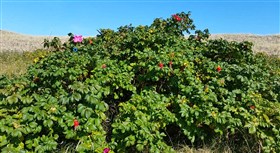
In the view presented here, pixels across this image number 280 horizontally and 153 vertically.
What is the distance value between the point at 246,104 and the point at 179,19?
2.36m

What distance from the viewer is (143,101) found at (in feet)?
12.3

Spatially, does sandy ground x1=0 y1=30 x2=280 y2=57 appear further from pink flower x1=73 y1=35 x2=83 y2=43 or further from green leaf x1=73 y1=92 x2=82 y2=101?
green leaf x1=73 y1=92 x2=82 y2=101

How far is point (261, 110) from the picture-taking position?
391 centimetres

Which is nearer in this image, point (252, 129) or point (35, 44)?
point (252, 129)

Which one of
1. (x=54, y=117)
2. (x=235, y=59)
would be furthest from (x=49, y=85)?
(x=235, y=59)

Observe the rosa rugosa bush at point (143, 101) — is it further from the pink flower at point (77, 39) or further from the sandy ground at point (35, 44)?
the sandy ground at point (35, 44)

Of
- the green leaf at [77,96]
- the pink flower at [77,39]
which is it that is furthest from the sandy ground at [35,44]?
the green leaf at [77,96]

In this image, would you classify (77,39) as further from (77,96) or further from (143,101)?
(77,96)

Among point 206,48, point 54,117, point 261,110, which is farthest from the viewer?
point 206,48

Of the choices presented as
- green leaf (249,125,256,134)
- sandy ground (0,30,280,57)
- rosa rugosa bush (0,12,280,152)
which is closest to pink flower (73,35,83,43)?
rosa rugosa bush (0,12,280,152)

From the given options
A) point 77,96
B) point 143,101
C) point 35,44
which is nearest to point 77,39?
point 143,101

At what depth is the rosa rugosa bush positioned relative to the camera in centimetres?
326

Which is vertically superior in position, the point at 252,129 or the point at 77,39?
the point at 77,39

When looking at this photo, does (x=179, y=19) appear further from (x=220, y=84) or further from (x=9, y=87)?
(x=9, y=87)
